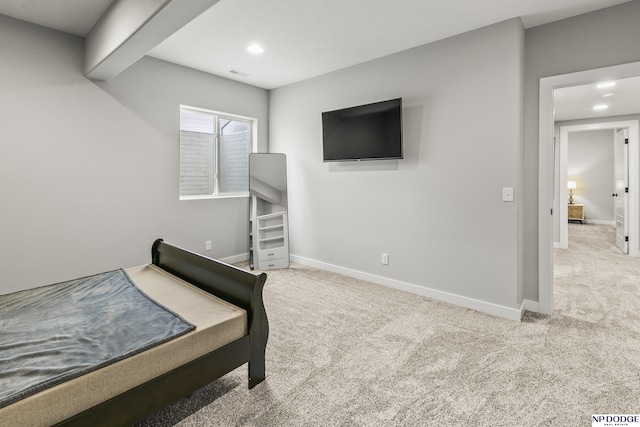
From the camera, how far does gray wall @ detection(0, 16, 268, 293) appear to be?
2828 millimetres

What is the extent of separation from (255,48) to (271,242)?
2.52 meters

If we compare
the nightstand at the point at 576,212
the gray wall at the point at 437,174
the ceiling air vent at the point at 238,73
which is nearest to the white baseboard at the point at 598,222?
the nightstand at the point at 576,212

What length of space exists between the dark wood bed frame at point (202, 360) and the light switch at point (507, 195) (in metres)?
2.26

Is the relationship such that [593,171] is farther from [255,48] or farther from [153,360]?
[153,360]

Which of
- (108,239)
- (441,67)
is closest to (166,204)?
(108,239)

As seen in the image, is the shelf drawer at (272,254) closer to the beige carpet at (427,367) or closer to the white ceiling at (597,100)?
the beige carpet at (427,367)

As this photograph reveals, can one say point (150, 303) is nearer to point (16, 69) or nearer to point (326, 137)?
point (16, 69)

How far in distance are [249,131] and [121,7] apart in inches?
100

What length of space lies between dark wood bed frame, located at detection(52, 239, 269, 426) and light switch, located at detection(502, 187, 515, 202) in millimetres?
2256

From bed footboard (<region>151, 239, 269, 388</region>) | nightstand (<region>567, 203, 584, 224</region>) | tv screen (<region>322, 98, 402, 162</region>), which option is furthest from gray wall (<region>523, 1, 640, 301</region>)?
nightstand (<region>567, 203, 584, 224</region>)

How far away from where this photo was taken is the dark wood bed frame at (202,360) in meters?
1.33

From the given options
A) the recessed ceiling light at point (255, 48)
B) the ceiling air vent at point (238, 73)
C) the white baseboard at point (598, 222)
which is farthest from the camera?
the white baseboard at point (598, 222)

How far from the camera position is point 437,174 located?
10.7 ft

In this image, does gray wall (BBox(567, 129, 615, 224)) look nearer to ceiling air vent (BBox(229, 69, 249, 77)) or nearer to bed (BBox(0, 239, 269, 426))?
ceiling air vent (BBox(229, 69, 249, 77))
